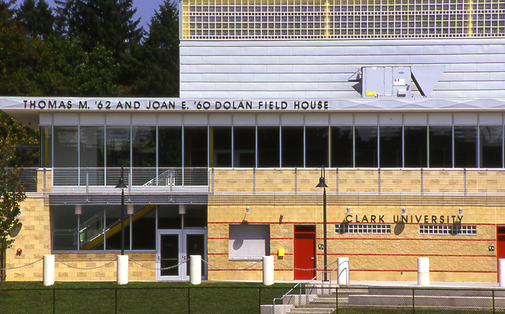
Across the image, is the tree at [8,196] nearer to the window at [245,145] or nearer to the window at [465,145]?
the window at [245,145]

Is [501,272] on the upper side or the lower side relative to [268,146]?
lower

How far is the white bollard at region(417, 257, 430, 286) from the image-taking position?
25.8 m

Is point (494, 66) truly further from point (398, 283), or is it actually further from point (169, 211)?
point (169, 211)

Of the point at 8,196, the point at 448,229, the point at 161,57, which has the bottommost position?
the point at 448,229

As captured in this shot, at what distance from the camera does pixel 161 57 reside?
62625mm

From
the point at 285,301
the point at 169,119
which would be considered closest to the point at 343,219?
the point at 285,301

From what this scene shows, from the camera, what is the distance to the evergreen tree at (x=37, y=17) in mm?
65688

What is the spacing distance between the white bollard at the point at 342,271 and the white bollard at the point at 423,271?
2.83 meters

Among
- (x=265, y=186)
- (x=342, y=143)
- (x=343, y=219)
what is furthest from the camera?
(x=342, y=143)

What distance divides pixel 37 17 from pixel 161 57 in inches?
560

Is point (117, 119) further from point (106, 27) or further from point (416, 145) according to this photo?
point (106, 27)

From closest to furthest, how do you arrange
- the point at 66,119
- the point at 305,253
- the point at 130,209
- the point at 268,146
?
the point at 305,253 → the point at 130,209 → the point at 66,119 → the point at 268,146

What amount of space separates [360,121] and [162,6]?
134 ft

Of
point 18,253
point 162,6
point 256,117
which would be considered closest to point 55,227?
point 18,253
